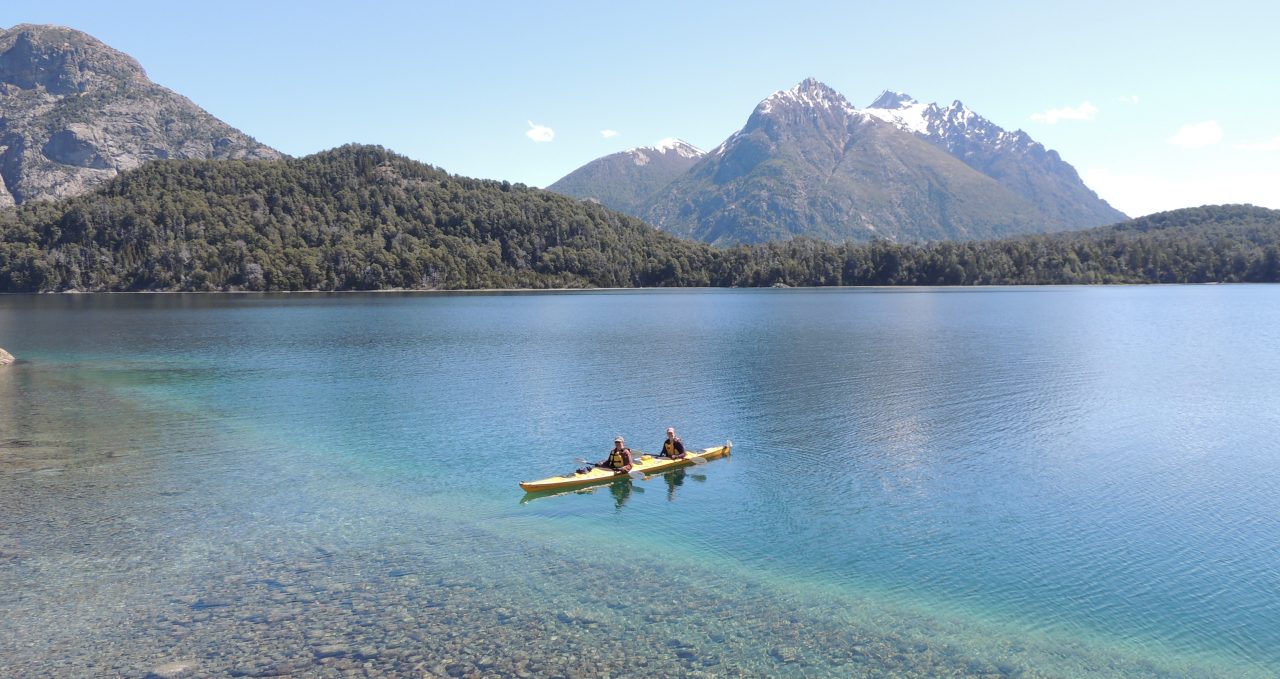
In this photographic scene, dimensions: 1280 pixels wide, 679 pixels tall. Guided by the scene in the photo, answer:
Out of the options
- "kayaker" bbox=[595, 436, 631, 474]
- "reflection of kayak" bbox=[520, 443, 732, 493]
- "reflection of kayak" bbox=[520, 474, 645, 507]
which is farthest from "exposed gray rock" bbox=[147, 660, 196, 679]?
"kayaker" bbox=[595, 436, 631, 474]

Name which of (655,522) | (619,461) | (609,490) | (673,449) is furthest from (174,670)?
(673,449)

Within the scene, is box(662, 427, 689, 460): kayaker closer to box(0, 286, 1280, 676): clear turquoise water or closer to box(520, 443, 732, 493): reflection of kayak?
box(520, 443, 732, 493): reflection of kayak

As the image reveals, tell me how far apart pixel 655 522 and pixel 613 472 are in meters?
5.15

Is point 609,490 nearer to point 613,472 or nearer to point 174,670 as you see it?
point 613,472

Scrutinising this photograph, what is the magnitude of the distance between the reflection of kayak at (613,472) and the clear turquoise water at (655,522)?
0.78 m

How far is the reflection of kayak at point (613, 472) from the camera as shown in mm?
32753

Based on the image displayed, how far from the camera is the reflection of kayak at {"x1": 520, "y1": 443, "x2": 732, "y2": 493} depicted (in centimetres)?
3275

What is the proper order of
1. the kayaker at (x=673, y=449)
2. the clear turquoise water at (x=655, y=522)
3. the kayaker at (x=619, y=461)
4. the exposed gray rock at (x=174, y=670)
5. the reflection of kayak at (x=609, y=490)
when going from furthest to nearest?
the kayaker at (x=673, y=449), the kayaker at (x=619, y=461), the reflection of kayak at (x=609, y=490), the clear turquoise water at (x=655, y=522), the exposed gray rock at (x=174, y=670)

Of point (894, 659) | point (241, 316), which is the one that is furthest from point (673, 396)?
point (241, 316)

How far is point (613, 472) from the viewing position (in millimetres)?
34688

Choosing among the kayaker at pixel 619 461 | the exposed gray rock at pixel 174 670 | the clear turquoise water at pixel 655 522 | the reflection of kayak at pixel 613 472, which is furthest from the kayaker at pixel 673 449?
the exposed gray rock at pixel 174 670

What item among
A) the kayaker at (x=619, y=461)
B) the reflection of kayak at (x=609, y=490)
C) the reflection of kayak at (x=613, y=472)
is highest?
the kayaker at (x=619, y=461)

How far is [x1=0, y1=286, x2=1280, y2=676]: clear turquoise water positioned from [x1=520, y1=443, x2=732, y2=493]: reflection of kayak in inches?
30.6

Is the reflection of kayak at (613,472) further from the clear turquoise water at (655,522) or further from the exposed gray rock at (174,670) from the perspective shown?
the exposed gray rock at (174,670)
